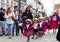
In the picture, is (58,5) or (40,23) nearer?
(40,23)

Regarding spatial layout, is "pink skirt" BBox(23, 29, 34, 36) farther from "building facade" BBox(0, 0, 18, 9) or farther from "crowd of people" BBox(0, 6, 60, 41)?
"building facade" BBox(0, 0, 18, 9)

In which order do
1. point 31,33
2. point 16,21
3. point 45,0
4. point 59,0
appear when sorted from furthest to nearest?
point 59,0
point 45,0
point 16,21
point 31,33

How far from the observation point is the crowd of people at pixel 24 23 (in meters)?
16.4

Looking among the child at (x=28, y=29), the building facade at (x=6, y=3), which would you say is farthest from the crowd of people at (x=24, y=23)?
the building facade at (x=6, y=3)

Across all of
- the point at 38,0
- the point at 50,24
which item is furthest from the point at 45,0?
the point at 50,24

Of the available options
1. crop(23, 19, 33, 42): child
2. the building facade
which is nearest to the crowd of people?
crop(23, 19, 33, 42): child

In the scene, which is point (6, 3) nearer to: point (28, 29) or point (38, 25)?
point (38, 25)

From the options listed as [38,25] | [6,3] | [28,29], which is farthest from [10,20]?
[6,3]

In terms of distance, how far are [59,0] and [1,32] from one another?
3619 cm

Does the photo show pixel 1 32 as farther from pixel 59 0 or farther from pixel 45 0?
pixel 59 0

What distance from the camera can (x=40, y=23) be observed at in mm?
18016

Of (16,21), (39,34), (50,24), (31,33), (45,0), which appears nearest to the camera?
(31,33)

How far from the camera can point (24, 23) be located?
18.8 metres

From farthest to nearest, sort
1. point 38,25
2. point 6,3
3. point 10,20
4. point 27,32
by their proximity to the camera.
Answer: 1. point 6,3
2. point 10,20
3. point 38,25
4. point 27,32
